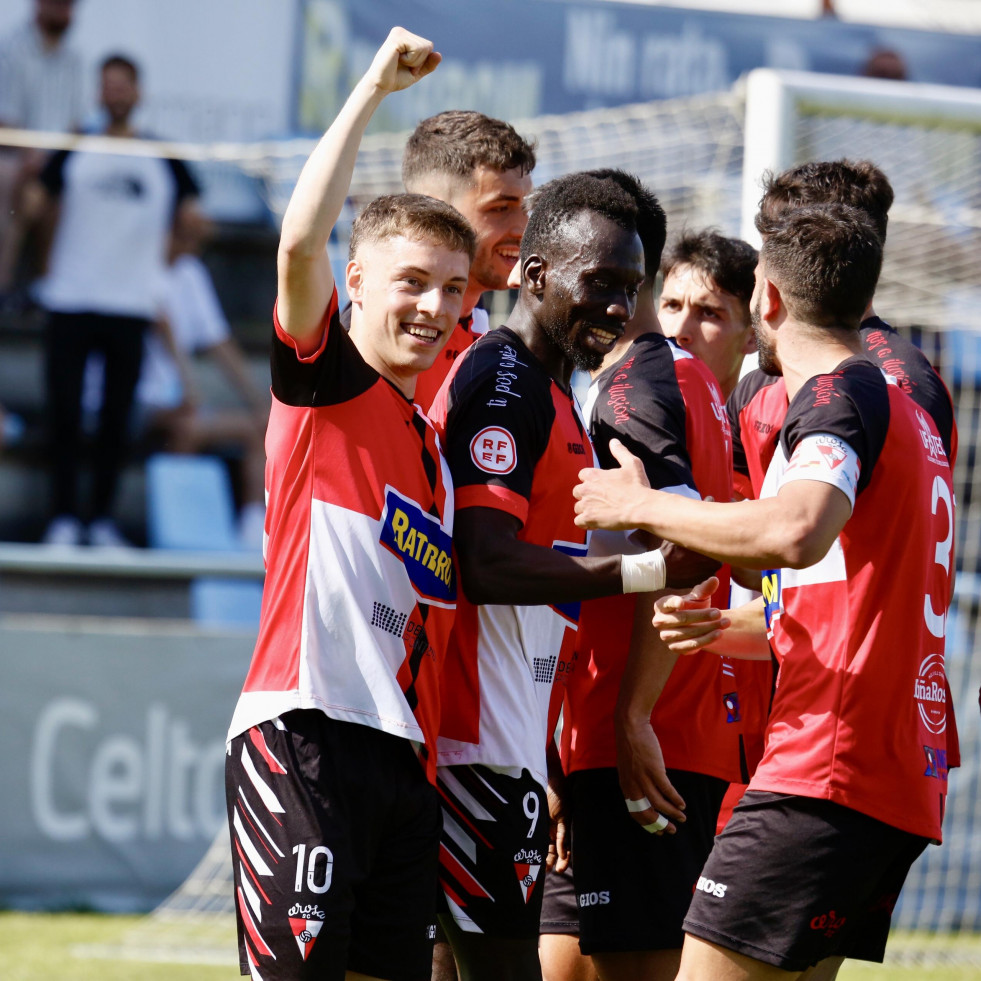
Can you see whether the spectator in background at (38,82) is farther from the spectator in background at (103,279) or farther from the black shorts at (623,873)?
the black shorts at (623,873)

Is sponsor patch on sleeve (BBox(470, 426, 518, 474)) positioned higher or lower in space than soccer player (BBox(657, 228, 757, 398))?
lower

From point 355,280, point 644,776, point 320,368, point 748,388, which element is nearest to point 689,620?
point 644,776

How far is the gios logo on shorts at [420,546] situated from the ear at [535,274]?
0.66 meters

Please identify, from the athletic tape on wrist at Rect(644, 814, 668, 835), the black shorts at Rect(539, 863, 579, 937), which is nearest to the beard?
the athletic tape on wrist at Rect(644, 814, 668, 835)

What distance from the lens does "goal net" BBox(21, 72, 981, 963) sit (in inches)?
287

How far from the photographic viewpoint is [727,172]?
784cm

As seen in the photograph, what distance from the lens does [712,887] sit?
2840 millimetres

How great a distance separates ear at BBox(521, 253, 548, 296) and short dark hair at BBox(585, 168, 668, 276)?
0.31 meters

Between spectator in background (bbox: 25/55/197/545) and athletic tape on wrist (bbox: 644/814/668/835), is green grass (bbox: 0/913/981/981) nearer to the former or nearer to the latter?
spectator in background (bbox: 25/55/197/545)

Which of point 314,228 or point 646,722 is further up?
point 314,228

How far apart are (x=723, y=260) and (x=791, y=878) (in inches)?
75.9

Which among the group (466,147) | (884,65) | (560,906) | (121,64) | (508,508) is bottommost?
(560,906)

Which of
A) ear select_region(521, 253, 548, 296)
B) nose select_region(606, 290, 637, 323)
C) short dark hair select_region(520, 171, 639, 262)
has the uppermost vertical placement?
short dark hair select_region(520, 171, 639, 262)

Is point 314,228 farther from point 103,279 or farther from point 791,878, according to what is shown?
point 103,279
